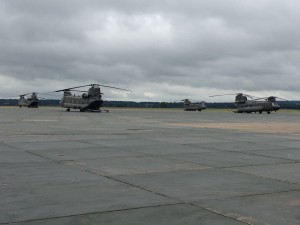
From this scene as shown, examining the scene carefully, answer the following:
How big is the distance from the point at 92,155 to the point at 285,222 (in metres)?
8.10

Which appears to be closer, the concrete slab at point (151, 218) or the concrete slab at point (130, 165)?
the concrete slab at point (151, 218)

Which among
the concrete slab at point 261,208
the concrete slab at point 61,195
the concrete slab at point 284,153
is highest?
the concrete slab at point 284,153

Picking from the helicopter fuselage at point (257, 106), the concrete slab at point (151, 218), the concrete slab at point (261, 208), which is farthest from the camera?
the helicopter fuselage at point (257, 106)

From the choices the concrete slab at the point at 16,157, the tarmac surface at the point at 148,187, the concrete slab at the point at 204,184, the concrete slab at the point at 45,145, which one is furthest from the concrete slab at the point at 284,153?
the concrete slab at the point at 16,157

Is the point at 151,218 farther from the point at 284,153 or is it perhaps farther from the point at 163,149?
the point at 284,153

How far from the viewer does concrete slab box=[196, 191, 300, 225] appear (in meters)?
5.86

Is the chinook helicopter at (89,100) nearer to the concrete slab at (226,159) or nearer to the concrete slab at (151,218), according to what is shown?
the concrete slab at (226,159)

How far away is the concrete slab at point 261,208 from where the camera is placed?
5859 mm

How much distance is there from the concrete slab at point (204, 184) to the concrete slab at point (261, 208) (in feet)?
1.18

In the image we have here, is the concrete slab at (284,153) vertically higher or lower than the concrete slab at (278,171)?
higher

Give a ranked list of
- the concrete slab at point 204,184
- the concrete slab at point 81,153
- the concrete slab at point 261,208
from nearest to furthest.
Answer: the concrete slab at point 261,208
the concrete slab at point 204,184
the concrete slab at point 81,153

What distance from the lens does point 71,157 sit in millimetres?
12438

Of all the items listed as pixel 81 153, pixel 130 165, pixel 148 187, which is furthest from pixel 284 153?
pixel 148 187

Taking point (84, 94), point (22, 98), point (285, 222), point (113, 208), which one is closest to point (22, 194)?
point (113, 208)
